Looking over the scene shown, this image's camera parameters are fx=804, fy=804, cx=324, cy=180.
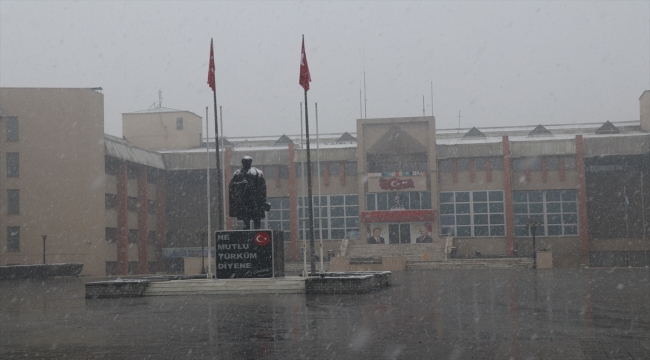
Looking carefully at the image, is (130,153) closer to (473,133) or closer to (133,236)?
(133,236)

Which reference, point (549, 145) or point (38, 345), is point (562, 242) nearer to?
point (549, 145)

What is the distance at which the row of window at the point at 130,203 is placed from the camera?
189 ft

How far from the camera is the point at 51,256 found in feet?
173

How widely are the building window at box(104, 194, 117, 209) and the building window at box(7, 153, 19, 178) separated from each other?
6437 millimetres

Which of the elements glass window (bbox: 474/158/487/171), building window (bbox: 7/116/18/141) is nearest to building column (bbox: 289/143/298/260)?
glass window (bbox: 474/158/487/171)

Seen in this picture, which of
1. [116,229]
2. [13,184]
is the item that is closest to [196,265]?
[116,229]

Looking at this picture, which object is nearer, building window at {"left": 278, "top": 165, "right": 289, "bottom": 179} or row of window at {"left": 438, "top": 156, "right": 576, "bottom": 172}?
row of window at {"left": 438, "top": 156, "right": 576, "bottom": 172}

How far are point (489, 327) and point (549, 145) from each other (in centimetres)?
5290

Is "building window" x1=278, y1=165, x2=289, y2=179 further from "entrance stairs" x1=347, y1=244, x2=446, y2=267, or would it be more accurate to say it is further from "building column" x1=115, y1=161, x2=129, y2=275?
"building column" x1=115, y1=161, x2=129, y2=275

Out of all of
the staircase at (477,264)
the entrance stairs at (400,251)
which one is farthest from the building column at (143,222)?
the staircase at (477,264)

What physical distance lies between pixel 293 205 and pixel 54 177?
19382 millimetres

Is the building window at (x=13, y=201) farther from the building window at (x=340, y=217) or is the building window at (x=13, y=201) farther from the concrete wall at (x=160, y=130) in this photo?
the concrete wall at (x=160, y=130)

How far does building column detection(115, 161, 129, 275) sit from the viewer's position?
58.4 metres

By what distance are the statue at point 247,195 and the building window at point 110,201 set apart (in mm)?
35279
